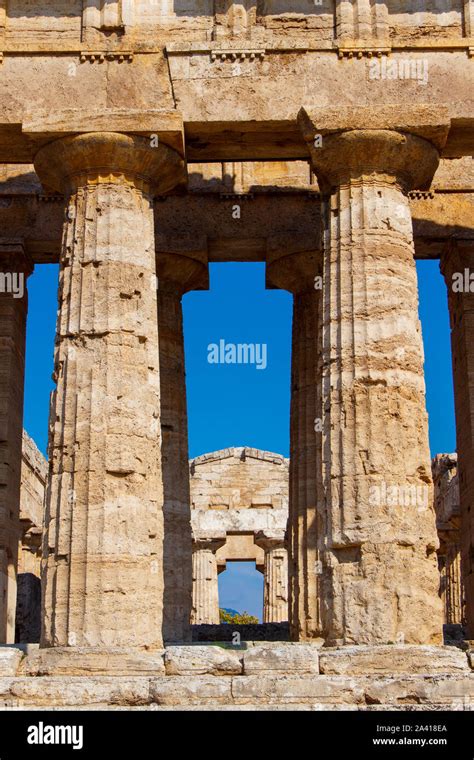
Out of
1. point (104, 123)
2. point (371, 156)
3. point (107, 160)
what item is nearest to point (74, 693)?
point (107, 160)

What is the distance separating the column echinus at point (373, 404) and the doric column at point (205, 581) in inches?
861

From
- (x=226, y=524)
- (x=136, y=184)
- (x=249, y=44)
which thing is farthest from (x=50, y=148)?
(x=226, y=524)

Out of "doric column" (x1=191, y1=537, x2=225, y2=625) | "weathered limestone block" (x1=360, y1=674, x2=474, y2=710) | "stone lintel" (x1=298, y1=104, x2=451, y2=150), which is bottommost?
"weathered limestone block" (x1=360, y1=674, x2=474, y2=710)

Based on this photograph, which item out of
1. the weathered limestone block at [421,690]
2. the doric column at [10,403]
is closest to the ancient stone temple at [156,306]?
the weathered limestone block at [421,690]

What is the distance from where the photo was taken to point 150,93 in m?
21.9

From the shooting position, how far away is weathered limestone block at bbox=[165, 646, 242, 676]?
18.5 meters

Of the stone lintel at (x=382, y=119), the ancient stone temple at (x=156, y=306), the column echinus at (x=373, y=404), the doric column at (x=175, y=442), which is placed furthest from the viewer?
the doric column at (x=175, y=442)

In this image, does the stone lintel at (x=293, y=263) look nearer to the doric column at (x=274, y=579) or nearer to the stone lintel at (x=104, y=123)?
the stone lintel at (x=104, y=123)

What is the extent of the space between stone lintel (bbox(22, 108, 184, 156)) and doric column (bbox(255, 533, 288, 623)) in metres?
22.3

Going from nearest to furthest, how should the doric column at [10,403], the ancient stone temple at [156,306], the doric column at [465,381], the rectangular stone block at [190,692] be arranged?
the rectangular stone block at [190,692], the ancient stone temple at [156,306], the doric column at [465,381], the doric column at [10,403]

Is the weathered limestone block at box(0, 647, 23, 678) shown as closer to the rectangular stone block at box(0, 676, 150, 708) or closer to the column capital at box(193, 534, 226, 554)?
the rectangular stone block at box(0, 676, 150, 708)

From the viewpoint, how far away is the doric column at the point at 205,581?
138 ft

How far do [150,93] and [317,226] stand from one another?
627 centimetres

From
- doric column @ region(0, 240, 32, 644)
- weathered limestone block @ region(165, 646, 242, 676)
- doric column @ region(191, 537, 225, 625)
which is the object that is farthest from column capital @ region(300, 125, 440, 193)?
doric column @ region(191, 537, 225, 625)
